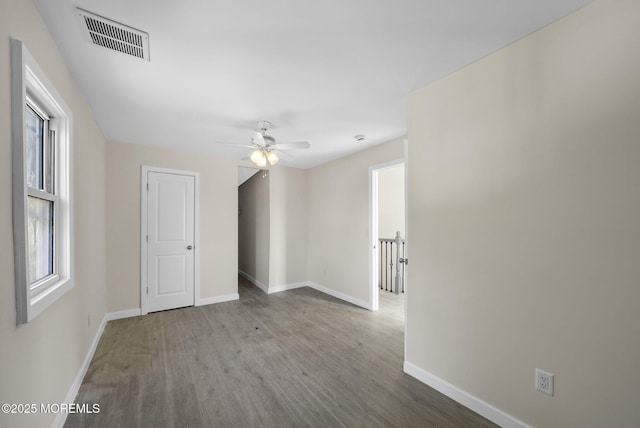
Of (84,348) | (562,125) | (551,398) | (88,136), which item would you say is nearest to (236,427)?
(84,348)

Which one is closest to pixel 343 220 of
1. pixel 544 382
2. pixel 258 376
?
pixel 258 376

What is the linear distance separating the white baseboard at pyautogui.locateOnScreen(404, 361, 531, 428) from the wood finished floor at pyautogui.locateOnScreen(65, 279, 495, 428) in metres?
0.05

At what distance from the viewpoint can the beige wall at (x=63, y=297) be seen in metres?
1.07

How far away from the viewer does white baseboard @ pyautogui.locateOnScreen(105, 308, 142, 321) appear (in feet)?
11.5

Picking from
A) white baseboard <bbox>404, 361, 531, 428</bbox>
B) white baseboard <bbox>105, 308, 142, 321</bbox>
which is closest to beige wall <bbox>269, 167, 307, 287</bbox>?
white baseboard <bbox>105, 308, 142, 321</bbox>

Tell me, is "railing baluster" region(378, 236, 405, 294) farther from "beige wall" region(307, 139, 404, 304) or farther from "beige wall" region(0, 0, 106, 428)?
"beige wall" region(0, 0, 106, 428)

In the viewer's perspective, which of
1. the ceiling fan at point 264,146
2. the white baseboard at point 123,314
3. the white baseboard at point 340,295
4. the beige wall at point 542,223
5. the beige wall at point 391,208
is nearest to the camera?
the beige wall at point 542,223

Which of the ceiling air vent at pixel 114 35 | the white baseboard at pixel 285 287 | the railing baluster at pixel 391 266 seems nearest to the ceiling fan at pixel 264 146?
the ceiling air vent at pixel 114 35

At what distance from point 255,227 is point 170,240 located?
188 centimetres

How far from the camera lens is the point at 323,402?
1948mm

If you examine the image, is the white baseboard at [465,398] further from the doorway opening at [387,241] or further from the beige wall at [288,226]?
the beige wall at [288,226]

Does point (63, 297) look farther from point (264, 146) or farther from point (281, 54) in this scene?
point (281, 54)

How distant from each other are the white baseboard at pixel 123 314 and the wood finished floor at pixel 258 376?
0.11 m

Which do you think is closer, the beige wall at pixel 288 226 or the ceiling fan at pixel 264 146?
the ceiling fan at pixel 264 146
